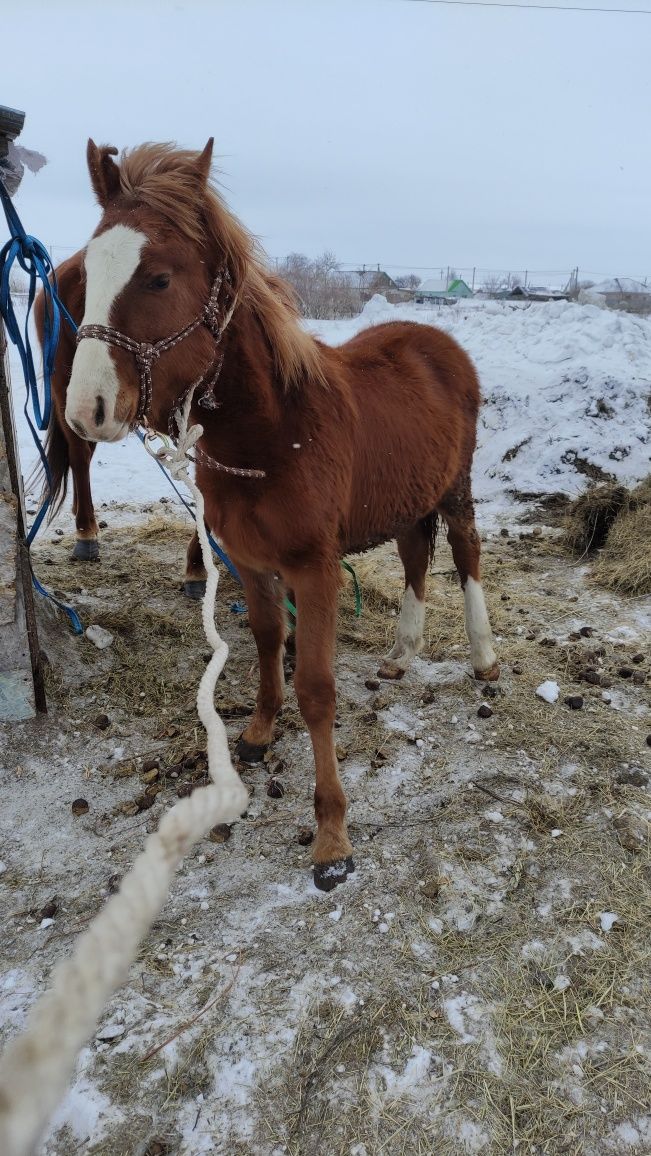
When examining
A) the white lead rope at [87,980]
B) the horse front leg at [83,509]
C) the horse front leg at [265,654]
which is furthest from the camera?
the horse front leg at [83,509]

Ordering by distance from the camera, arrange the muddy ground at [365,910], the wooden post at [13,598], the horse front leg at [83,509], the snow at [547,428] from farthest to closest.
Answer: the snow at [547,428]
the horse front leg at [83,509]
the wooden post at [13,598]
the muddy ground at [365,910]

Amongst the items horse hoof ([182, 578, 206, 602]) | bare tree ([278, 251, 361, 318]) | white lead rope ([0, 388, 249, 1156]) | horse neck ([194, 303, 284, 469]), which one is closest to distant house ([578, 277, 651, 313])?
bare tree ([278, 251, 361, 318])

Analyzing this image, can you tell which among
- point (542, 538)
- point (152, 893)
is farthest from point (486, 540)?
point (152, 893)

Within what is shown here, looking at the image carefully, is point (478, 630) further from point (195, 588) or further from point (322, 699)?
point (195, 588)

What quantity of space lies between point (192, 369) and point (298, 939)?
2.04 m

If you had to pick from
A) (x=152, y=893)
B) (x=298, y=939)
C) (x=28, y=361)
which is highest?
(x=28, y=361)

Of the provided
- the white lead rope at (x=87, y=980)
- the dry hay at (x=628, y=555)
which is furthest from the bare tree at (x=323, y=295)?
the white lead rope at (x=87, y=980)

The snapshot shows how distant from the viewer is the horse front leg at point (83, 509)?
5004mm

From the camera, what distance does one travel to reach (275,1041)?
6.48 feet

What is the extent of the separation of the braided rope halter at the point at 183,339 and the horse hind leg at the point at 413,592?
6.18 ft

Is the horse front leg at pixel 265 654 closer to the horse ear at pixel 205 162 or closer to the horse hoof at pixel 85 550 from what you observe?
the horse ear at pixel 205 162

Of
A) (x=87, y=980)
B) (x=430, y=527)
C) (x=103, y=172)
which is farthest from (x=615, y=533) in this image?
(x=87, y=980)

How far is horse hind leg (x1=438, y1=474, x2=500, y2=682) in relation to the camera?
13.1ft

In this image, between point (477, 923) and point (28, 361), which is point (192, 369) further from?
point (477, 923)
